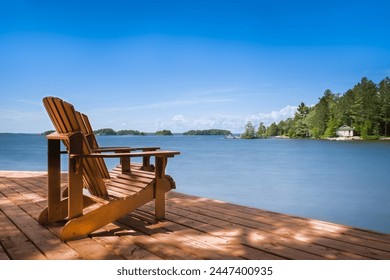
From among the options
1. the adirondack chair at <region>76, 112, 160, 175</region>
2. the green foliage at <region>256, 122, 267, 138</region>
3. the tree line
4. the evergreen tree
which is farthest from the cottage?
the adirondack chair at <region>76, 112, 160, 175</region>

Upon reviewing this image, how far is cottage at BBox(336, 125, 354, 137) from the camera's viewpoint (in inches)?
2039

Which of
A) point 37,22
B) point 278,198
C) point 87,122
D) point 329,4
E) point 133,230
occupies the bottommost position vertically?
point 278,198

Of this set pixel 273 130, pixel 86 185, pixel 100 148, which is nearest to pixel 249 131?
pixel 273 130

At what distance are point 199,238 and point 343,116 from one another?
51.1 m

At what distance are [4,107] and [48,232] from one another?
7.27 ft

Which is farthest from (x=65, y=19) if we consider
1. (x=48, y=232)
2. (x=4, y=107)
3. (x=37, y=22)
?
(x=48, y=232)

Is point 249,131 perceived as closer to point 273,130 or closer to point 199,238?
point 273,130

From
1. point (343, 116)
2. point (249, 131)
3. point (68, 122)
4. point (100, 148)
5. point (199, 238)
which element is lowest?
point (199, 238)

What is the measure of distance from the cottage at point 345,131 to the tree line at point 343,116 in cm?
79

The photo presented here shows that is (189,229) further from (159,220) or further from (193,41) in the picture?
(193,41)

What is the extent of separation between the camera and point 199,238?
90.0 inches

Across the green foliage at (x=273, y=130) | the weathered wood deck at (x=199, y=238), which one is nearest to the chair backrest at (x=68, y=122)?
the weathered wood deck at (x=199, y=238)

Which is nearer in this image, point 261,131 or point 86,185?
point 86,185

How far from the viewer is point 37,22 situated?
2916 mm
